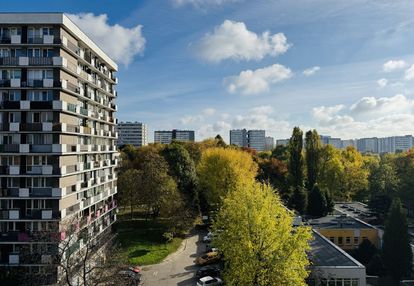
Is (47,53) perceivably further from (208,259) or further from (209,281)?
(208,259)

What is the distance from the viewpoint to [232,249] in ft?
85.1

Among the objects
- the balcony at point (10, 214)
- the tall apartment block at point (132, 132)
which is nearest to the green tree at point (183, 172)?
the balcony at point (10, 214)

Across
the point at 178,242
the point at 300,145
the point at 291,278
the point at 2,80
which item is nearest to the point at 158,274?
the point at 178,242

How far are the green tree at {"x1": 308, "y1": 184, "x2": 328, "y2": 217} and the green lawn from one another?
18370 millimetres

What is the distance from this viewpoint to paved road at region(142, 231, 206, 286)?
1314 inches

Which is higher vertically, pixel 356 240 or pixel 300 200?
pixel 300 200

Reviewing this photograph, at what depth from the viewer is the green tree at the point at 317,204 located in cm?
5003

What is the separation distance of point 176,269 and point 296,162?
33729mm

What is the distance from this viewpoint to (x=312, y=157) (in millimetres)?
63125

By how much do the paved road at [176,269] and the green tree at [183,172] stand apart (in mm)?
11385

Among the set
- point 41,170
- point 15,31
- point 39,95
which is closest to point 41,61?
point 39,95

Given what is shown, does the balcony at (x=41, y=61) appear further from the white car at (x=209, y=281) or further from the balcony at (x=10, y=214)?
the white car at (x=209, y=281)

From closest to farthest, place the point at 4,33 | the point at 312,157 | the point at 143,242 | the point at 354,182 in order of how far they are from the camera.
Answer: the point at 4,33, the point at 143,242, the point at 312,157, the point at 354,182

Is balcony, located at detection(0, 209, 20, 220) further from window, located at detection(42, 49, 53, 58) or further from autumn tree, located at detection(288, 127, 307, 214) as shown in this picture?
autumn tree, located at detection(288, 127, 307, 214)
